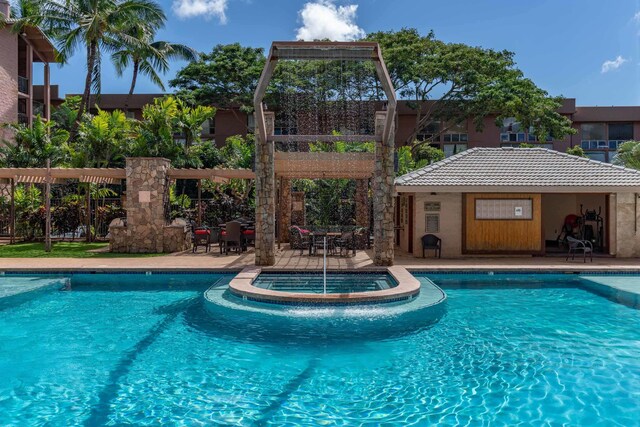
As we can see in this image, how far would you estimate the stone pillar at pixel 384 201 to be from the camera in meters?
12.9

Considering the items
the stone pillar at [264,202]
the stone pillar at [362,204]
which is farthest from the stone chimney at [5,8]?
the stone pillar at [264,202]

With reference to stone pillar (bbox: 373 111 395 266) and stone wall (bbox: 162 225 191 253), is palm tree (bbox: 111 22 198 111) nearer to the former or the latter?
stone wall (bbox: 162 225 191 253)

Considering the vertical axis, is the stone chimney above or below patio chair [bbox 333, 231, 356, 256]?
above


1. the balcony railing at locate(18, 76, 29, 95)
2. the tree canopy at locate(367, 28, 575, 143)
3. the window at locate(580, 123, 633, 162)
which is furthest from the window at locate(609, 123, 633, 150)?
the balcony railing at locate(18, 76, 29, 95)

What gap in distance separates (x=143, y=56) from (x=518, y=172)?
69.7ft

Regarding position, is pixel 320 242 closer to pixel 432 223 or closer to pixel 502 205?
pixel 432 223

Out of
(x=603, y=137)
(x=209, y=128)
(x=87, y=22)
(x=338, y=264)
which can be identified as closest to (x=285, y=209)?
(x=338, y=264)

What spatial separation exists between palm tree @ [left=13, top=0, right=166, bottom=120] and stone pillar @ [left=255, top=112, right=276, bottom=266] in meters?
15.6

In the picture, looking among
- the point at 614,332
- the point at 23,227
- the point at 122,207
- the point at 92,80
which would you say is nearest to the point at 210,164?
the point at 92,80

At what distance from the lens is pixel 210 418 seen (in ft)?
17.2

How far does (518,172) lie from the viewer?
54.7ft

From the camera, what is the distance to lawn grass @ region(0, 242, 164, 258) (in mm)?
16020

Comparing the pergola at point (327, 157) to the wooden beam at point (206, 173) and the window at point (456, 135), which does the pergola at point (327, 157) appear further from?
the window at point (456, 135)

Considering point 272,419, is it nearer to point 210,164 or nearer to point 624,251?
point 624,251
